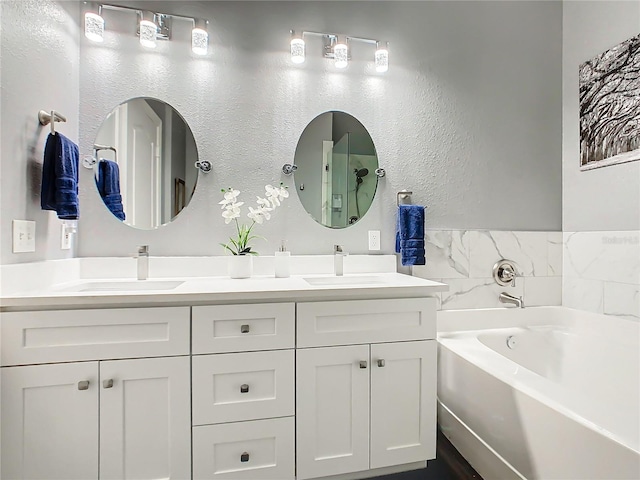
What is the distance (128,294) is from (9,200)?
1.79ft

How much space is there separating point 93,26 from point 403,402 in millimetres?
2207

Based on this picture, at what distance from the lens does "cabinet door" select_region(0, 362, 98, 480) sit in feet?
3.62

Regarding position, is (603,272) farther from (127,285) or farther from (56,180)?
(56,180)

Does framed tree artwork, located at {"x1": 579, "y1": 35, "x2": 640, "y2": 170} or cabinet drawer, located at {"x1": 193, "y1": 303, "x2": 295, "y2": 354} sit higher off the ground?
framed tree artwork, located at {"x1": 579, "y1": 35, "x2": 640, "y2": 170}

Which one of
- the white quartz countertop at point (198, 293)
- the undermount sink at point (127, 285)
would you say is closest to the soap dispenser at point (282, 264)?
the white quartz countertop at point (198, 293)

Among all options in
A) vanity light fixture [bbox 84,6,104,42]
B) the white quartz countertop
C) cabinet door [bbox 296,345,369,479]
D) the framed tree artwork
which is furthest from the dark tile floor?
vanity light fixture [bbox 84,6,104,42]

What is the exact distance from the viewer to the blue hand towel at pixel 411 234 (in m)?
1.82

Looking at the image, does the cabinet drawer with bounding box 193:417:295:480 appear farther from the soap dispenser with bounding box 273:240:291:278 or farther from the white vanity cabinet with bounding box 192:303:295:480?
the soap dispenser with bounding box 273:240:291:278

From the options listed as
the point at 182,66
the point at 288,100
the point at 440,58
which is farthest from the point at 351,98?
the point at 182,66

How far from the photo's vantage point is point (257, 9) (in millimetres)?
1809

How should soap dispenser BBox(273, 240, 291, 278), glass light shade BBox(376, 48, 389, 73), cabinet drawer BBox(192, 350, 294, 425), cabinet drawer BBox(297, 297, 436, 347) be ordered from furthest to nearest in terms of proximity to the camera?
glass light shade BBox(376, 48, 389, 73) < soap dispenser BBox(273, 240, 291, 278) < cabinet drawer BBox(297, 297, 436, 347) < cabinet drawer BBox(192, 350, 294, 425)

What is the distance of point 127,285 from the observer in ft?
5.01

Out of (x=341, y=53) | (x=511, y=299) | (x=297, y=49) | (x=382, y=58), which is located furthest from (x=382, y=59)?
(x=511, y=299)

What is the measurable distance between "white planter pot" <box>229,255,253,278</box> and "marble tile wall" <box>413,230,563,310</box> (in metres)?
0.96
